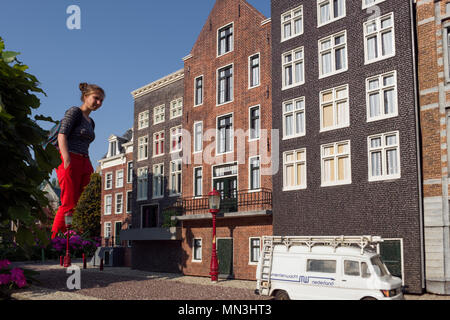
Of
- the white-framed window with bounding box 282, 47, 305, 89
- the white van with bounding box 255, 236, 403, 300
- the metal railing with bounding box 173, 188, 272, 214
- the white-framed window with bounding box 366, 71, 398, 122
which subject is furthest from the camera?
the metal railing with bounding box 173, 188, 272, 214

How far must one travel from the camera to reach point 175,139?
106 feet

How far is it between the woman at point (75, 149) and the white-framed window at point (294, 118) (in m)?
16.0

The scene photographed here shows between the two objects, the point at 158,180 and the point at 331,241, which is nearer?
the point at 331,241

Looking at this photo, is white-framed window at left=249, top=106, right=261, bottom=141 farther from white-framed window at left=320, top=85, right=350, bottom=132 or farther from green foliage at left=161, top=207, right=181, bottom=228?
green foliage at left=161, top=207, right=181, bottom=228

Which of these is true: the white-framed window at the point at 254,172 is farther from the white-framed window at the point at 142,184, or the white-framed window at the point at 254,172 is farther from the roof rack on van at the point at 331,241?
the white-framed window at the point at 142,184

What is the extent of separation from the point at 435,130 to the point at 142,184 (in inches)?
882

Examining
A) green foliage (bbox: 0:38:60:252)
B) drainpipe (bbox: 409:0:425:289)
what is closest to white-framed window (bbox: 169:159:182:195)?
drainpipe (bbox: 409:0:425:289)

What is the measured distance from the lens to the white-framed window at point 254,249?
76.7 ft

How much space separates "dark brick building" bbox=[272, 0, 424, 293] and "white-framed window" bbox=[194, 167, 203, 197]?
639cm

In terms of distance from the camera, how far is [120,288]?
18750 millimetres

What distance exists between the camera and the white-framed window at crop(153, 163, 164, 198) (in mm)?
32656

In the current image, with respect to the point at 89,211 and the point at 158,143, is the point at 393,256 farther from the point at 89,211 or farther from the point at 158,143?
the point at 89,211

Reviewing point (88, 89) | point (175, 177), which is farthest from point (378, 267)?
point (175, 177)

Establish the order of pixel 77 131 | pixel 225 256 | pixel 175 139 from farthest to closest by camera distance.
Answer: pixel 175 139
pixel 225 256
pixel 77 131
